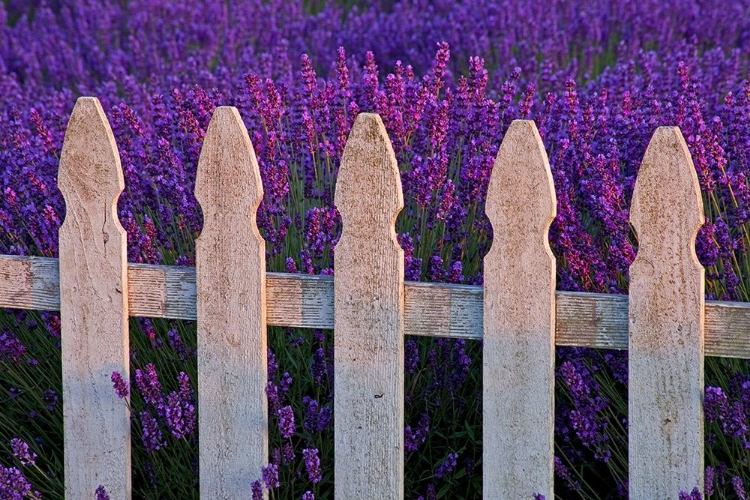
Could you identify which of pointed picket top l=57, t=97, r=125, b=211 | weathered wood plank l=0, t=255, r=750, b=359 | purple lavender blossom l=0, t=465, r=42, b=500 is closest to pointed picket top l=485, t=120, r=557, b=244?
weathered wood plank l=0, t=255, r=750, b=359

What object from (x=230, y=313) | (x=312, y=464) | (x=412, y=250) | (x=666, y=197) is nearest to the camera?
(x=666, y=197)

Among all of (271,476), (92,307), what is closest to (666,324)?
(271,476)

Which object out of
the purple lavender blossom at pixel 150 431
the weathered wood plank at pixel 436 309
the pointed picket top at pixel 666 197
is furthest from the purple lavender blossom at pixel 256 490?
the pointed picket top at pixel 666 197

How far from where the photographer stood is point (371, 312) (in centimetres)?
229

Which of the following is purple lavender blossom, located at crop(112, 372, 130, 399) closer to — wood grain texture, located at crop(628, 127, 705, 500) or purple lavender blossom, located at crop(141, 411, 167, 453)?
purple lavender blossom, located at crop(141, 411, 167, 453)

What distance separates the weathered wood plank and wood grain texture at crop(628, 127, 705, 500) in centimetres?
4

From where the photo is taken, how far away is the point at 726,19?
551 cm

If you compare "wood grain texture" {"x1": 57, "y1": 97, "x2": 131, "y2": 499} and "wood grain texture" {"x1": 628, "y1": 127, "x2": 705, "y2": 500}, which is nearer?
"wood grain texture" {"x1": 628, "y1": 127, "x2": 705, "y2": 500}

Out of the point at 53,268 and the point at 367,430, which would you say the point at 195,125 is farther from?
the point at 367,430

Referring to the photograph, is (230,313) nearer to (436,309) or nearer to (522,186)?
(436,309)

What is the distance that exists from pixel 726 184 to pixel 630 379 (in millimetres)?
658

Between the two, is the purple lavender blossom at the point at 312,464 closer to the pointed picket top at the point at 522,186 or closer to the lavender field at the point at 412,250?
the lavender field at the point at 412,250

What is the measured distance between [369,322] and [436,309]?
14cm

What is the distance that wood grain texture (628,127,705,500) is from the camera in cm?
212
